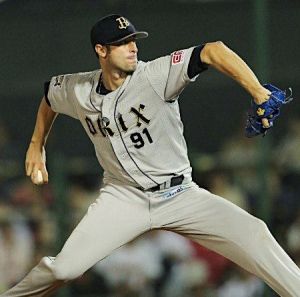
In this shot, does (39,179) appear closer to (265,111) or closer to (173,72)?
(173,72)

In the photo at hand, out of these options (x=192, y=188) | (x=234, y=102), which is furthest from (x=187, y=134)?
(x=192, y=188)

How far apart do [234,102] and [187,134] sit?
0.50 meters

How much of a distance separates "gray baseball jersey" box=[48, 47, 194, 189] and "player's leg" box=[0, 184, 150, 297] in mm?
152

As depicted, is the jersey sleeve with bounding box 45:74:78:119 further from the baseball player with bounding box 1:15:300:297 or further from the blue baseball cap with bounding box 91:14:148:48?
the blue baseball cap with bounding box 91:14:148:48

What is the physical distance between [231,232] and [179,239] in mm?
3096

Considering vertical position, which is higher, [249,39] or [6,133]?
[249,39]

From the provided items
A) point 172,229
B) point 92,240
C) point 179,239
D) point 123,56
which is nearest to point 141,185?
point 172,229

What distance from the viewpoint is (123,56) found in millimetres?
6133

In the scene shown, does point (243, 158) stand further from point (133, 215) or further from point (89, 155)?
point (133, 215)

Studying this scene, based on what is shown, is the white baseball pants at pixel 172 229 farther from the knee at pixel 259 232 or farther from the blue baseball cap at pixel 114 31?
the blue baseball cap at pixel 114 31

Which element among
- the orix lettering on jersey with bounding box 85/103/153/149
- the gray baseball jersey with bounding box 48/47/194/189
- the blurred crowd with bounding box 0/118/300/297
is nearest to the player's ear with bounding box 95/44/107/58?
the gray baseball jersey with bounding box 48/47/194/189

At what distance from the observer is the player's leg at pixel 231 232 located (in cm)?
584

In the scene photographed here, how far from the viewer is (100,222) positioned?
238 inches

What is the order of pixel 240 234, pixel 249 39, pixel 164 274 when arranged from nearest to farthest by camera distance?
1. pixel 240 234
2. pixel 164 274
3. pixel 249 39
